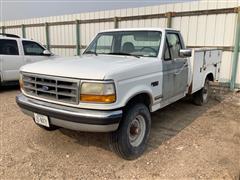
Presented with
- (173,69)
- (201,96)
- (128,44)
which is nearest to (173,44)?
(173,69)

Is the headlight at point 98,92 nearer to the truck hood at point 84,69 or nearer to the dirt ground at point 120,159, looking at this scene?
the truck hood at point 84,69

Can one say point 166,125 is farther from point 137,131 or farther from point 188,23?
point 188,23

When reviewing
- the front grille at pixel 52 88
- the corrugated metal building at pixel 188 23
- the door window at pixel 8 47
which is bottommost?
the front grille at pixel 52 88

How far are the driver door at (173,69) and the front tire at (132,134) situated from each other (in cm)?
71

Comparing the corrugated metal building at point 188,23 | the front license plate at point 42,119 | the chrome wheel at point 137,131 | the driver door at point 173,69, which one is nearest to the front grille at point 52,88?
the front license plate at point 42,119

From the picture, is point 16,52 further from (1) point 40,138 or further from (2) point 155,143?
(2) point 155,143

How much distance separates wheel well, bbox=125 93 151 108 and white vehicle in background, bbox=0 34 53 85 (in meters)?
5.48

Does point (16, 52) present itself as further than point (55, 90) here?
Yes

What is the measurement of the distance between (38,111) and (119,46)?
79.3 inches

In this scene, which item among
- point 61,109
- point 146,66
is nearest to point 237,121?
point 146,66

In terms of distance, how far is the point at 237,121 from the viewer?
519 cm

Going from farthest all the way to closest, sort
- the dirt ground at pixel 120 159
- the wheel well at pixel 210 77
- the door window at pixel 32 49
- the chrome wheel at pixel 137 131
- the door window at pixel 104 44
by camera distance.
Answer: the door window at pixel 32 49
the wheel well at pixel 210 77
the door window at pixel 104 44
the chrome wheel at pixel 137 131
the dirt ground at pixel 120 159

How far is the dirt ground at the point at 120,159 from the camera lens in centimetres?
309

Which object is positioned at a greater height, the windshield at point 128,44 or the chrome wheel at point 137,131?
the windshield at point 128,44
